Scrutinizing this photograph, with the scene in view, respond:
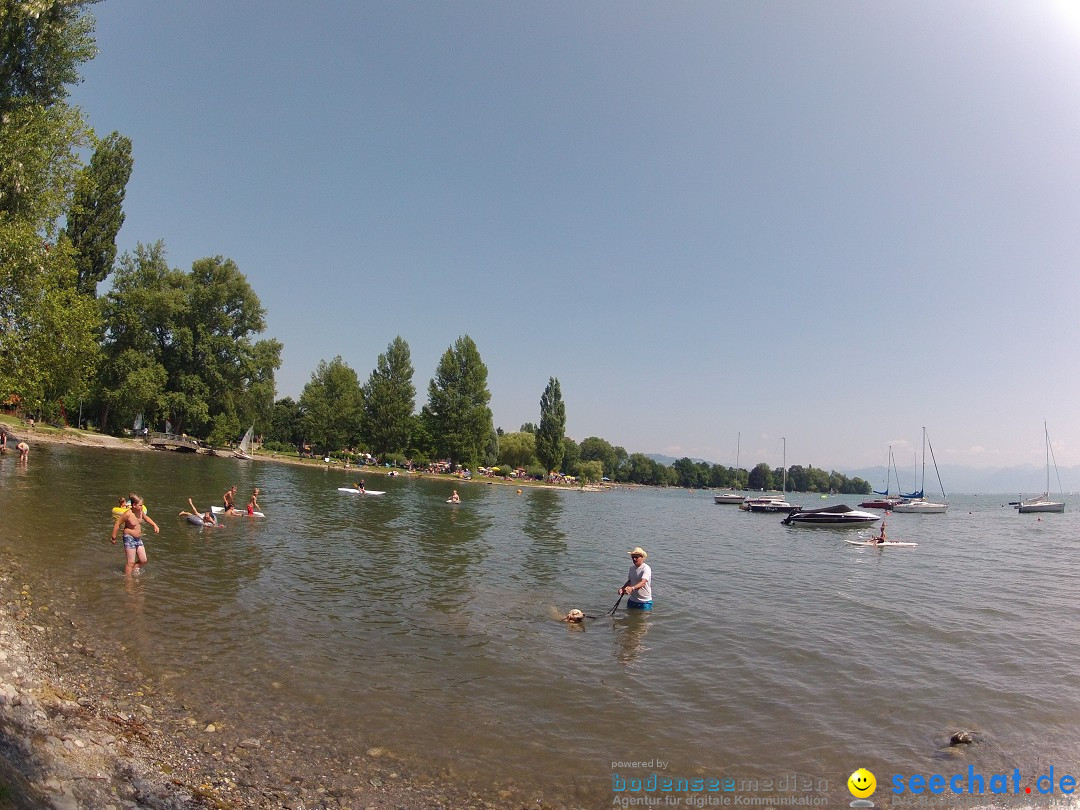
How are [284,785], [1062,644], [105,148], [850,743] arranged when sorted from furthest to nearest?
[105,148] → [1062,644] → [850,743] → [284,785]

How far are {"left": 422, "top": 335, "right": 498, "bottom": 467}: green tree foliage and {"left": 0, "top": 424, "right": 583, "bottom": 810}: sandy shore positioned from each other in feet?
300

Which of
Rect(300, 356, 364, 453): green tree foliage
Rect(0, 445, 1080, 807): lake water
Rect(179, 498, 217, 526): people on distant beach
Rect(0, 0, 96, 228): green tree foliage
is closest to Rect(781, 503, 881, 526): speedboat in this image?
Rect(0, 445, 1080, 807): lake water

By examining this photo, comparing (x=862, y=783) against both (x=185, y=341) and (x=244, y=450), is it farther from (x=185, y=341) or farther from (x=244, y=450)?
(x=244, y=450)

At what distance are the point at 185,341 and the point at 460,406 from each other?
4463 cm

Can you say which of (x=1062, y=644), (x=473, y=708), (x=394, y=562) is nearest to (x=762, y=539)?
(x=1062, y=644)

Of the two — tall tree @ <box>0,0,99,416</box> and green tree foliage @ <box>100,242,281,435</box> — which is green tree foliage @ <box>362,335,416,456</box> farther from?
tall tree @ <box>0,0,99,416</box>

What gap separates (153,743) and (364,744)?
2.68m

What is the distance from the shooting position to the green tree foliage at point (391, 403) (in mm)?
102188

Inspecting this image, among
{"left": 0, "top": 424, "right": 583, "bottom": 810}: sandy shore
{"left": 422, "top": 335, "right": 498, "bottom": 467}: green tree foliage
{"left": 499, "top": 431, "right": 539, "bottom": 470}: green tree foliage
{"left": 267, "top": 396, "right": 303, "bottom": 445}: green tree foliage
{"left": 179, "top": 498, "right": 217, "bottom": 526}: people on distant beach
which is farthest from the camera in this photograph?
{"left": 499, "top": 431, "right": 539, "bottom": 470}: green tree foliage

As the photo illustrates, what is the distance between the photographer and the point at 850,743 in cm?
963

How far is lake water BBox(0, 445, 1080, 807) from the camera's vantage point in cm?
891

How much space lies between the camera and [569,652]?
13281 mm

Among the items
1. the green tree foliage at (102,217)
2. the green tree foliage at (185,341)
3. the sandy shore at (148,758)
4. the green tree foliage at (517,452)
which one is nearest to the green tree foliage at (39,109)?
the sandy shore at (148,758)

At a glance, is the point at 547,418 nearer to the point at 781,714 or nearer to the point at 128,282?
the point at 128,282
